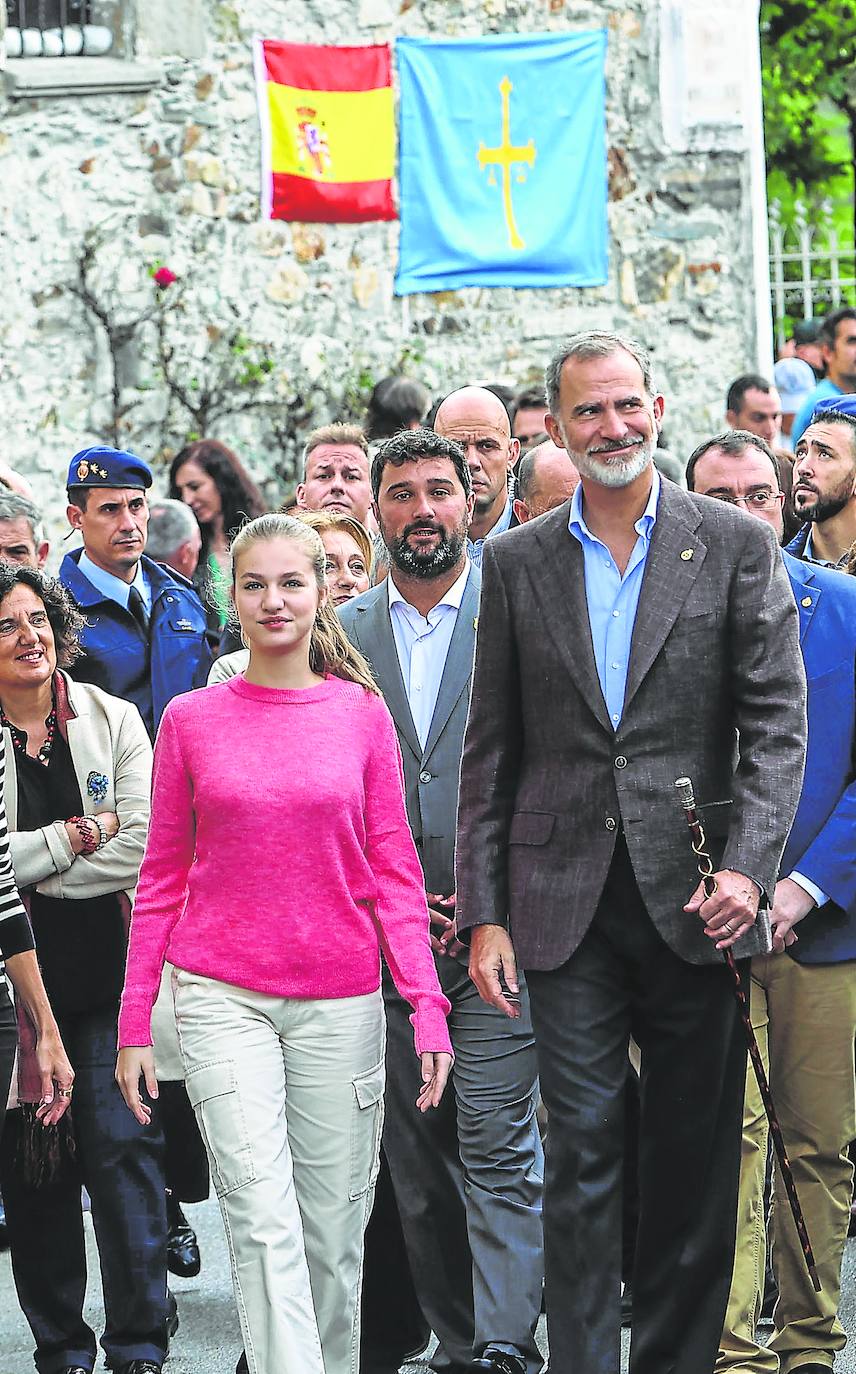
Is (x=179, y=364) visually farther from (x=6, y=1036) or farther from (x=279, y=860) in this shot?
(x=279, y=860)

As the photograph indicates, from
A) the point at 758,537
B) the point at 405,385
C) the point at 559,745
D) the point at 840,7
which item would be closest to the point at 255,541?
the point at 559,745

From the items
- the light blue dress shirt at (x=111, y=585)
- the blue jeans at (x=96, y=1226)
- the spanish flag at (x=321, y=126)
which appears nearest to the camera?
the blue jeans at (x=96, y=1226)

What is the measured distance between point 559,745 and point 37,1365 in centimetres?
208

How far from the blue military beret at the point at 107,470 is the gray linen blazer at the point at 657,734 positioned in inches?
95.4

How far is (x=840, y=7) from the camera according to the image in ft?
68.0

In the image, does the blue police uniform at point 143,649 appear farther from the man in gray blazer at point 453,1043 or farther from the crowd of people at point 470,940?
the man in gray blazer at point 453,1043

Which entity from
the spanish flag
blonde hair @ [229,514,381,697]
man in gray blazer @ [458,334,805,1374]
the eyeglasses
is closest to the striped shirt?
blonde hair @ [229,514,381,697]

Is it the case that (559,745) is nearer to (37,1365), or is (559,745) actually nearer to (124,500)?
(37,1365)

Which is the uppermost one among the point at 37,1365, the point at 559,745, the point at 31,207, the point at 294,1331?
the point at 31,207

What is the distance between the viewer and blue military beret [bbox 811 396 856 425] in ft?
20.4

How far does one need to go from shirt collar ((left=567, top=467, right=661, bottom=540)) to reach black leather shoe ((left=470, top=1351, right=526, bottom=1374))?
6.23 feet

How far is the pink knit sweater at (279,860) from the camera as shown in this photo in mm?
4297

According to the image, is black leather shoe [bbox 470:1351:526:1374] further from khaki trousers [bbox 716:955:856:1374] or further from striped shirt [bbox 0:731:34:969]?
striped shirt [bbox 0:731:34:969]

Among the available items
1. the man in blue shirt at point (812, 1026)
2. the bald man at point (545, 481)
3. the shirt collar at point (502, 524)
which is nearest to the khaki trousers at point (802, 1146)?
the man in blue shirt at point (812, 1026)
